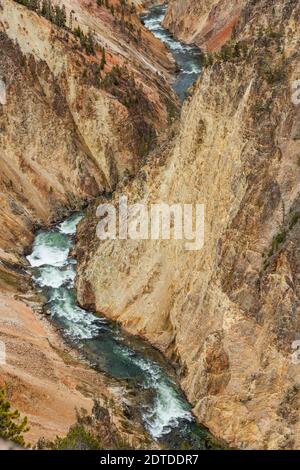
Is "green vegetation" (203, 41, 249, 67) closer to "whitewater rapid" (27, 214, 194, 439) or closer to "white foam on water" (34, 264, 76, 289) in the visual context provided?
"whitewater rapid" (27, 214, 194, 439)

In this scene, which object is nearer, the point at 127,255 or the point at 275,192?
the point at 275,192

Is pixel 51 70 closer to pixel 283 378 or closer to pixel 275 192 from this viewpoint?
pixel 275 192

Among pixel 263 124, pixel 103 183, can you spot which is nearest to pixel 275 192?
pixel 263 124

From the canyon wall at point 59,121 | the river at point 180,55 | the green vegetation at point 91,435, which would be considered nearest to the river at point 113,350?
the canyon wall at point 59,121

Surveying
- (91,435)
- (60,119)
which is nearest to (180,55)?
(60,119)

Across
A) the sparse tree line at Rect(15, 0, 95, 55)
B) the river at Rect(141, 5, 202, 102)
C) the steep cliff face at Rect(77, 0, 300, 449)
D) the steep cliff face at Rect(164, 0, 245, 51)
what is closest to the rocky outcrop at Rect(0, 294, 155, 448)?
the steep cliff face at Rect(77, 0, 300, 449)

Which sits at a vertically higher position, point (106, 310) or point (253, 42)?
point (253, 42)

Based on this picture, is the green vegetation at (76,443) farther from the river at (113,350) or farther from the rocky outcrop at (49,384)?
the river at (113,350)

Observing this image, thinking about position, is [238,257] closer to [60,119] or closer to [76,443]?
[76,443]
